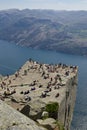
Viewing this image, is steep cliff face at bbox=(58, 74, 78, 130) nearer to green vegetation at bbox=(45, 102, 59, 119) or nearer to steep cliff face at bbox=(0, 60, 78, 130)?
steep cliff face at bbox=(0, 60, 78, 130)

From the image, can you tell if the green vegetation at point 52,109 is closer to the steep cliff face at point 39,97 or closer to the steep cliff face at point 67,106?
the steep cliff face at point 39,97

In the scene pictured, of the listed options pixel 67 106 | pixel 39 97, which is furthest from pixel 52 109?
pixel 67 106

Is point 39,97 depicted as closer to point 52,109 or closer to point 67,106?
point 52,109

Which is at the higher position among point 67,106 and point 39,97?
point 39,97

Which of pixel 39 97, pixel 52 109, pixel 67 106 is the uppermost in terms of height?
pixel 39 97

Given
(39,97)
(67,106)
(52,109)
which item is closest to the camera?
(52,109)

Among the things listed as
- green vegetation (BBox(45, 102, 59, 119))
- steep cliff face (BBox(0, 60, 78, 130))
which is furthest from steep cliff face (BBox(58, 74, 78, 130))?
green vegetation (BBox(45, 102, 59, 119))

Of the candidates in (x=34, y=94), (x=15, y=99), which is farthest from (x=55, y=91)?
(x=15, y=99)

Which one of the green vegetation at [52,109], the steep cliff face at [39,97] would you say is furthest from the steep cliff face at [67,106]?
the green vegetation at [52,109]

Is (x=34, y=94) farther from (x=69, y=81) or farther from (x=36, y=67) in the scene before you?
(x=36, y=67)
